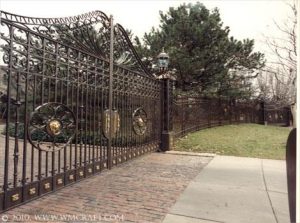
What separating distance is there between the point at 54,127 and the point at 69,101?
122cm

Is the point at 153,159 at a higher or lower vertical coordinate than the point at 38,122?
lower

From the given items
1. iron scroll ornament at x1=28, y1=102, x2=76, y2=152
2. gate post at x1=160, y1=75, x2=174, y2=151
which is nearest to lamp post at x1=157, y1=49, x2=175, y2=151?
gate post at x1=160, y1=75, x2=174, y2=151

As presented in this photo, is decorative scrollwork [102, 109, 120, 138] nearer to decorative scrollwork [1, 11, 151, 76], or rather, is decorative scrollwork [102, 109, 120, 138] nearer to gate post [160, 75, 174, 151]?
decorative scrollwork [1, 11, 151, 76]

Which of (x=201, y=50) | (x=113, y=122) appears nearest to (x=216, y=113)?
(x=201, y=50)

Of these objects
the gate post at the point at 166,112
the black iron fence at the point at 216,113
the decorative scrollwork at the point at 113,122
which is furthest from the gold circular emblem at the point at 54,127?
the black iron fence at the point at 216,113

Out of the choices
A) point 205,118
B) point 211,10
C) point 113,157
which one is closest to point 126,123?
point 113,157

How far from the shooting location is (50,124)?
4.21 m

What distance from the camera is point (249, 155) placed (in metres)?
8.29

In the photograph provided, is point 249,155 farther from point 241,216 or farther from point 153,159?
point 241,216

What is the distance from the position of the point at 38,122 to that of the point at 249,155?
6226 mm

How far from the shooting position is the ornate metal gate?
376cm

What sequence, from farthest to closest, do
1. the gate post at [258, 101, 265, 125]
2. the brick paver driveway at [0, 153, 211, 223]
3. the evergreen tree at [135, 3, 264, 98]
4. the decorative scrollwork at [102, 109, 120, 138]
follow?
the gate post at [258, 101, 265, 125] < the evergreen tree at [135, 3, 264, 98] < the decorative scrollwork at [102, 109, 120, 138] < the brick paver driveway at [0, 153, 211, 223]

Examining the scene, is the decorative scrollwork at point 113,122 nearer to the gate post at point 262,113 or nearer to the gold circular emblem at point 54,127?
the gold circular emblem at point 54,127

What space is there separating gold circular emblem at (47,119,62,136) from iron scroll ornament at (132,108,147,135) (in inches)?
119
